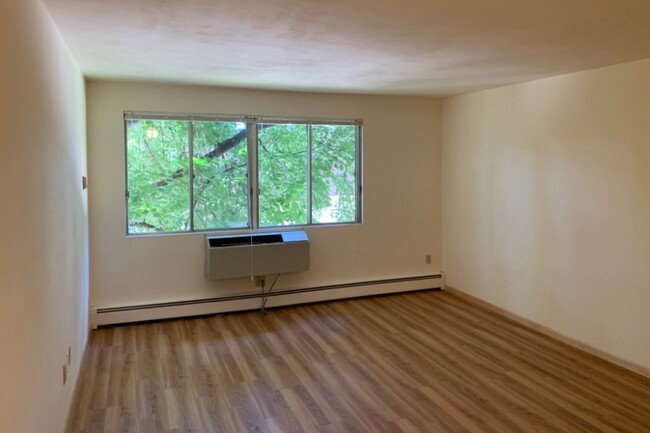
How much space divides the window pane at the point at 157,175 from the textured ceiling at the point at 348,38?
1.94 feet

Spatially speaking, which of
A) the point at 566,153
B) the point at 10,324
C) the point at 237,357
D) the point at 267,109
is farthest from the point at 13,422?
the point at 566,153

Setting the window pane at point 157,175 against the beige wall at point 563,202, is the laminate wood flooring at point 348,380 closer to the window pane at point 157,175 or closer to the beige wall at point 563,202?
the beige wall at point 563,202

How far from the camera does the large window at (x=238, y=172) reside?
15.5ft

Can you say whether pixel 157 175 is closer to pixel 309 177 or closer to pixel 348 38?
pixel 309 177

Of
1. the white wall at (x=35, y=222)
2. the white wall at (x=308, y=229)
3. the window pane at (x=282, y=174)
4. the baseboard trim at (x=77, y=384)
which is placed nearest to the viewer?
the white wall at (x=35, y=222)

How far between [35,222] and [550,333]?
162 inches

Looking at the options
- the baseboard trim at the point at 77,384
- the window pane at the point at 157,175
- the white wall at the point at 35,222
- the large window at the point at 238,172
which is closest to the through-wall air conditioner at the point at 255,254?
the large window at the point at 238,172

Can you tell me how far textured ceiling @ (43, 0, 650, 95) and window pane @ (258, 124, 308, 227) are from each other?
0.95m

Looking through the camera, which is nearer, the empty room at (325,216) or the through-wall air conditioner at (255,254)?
the empty room at (325,216)

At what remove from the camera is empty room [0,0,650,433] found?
7.97ft

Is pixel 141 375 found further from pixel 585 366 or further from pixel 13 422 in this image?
pixel 585 366

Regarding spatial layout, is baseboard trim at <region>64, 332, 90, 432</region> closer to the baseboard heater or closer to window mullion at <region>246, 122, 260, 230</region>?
the baseboard heater

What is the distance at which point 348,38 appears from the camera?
2.90 metres

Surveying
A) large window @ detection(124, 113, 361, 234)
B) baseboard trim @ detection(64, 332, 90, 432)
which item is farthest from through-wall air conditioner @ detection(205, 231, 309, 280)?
baseboard trim @ detection(64, 332, 90, 432)
